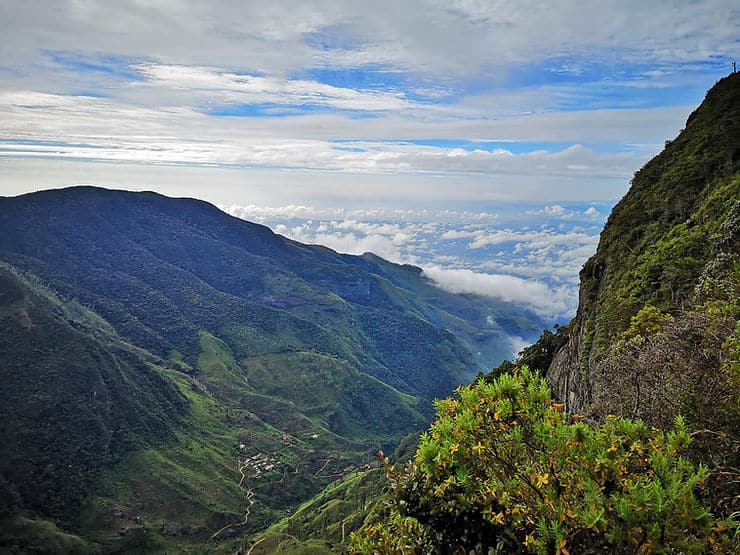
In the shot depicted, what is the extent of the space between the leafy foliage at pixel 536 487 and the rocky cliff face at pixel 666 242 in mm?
11571

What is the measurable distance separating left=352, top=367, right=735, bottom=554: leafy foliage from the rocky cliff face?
11.6 meters

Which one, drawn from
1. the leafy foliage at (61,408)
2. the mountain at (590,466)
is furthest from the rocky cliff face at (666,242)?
the leafy foliage at (61,408)

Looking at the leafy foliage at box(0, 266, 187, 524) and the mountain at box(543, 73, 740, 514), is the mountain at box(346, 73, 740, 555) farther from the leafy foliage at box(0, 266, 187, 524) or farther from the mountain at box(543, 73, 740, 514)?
the leafy foliage at box(0, 266, 187, 524)

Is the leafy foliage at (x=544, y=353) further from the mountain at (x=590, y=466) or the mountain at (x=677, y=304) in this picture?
the mountain at (x=590, y=466)

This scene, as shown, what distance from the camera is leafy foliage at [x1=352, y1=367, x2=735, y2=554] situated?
6125 millimetres

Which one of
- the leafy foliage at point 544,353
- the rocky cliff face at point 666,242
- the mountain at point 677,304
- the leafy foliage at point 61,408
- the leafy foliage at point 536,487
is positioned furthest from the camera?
the leafy foliage at point 61,408

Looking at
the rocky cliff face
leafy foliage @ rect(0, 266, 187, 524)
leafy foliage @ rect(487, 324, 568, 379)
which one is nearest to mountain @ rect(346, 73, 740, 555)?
the rocky cliff face

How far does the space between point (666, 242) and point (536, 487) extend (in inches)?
1164

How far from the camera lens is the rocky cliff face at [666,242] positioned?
83.6 ft

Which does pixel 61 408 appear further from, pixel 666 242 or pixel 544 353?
pixel 666 242

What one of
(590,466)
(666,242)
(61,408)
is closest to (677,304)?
(666,242)

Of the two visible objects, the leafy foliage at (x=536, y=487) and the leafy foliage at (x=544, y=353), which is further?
the leafy foliage at (x=544, y=353)

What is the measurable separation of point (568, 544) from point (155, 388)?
19843cm

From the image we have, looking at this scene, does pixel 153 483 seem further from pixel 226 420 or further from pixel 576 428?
pixel 576 428
